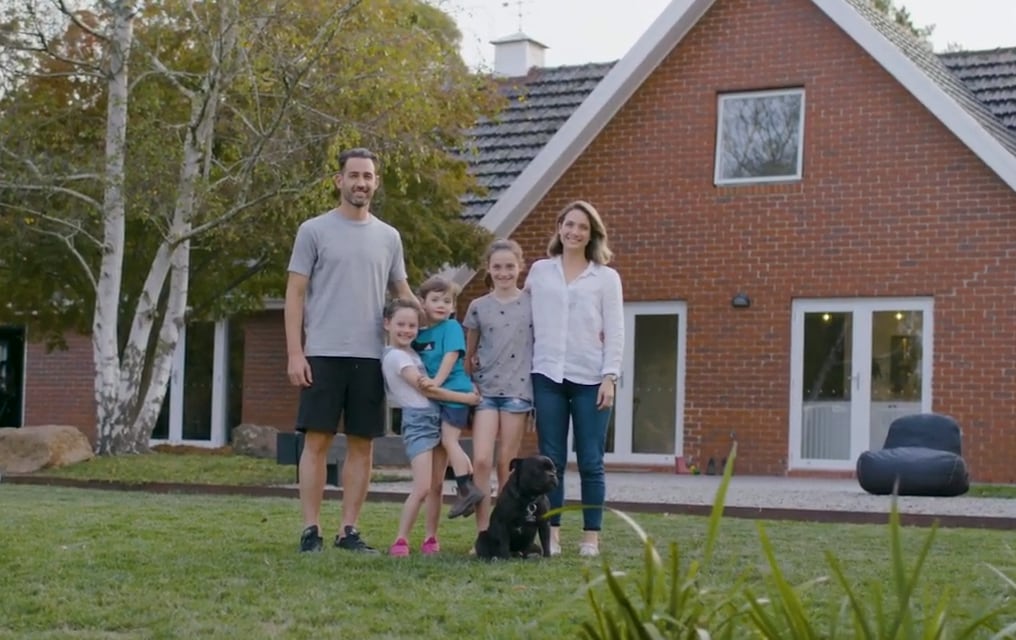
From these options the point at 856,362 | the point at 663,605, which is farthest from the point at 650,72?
the point at 663,605

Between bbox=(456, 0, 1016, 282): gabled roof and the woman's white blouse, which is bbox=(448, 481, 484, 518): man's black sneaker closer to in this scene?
the woman's white blouse

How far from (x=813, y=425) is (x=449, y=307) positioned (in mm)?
11331

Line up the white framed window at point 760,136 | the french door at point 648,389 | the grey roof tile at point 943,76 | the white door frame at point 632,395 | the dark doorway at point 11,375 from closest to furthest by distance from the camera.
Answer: the grey roof tile at point 943,76
the white framed window at point 760,136
the white door frame at point 632,395
the french door at point 648,389
the dark doorway at point 11,375

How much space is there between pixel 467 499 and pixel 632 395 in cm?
1242

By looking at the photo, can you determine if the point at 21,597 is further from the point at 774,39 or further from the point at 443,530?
the point at 774,39

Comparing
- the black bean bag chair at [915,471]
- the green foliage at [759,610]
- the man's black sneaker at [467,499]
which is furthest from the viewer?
the black bean bag chair at [915,471]

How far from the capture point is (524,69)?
2491 cm

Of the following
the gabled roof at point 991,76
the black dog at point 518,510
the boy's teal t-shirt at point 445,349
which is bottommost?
the black dog at point 518,510

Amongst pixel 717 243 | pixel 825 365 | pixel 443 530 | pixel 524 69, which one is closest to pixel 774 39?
pixel 717 243

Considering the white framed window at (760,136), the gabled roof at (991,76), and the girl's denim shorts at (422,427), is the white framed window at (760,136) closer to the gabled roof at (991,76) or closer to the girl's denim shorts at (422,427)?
the gabled roof at (991,76)

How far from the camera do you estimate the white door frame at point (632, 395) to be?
1959 centimetres

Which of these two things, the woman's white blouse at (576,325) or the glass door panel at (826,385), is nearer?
the woman's white blouse at (576,325)

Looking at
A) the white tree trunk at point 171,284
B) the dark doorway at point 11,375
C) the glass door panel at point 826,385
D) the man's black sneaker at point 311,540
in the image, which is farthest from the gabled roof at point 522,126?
the man's black sneaker at point 311,540

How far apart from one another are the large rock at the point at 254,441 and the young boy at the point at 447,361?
1322 centimetres
